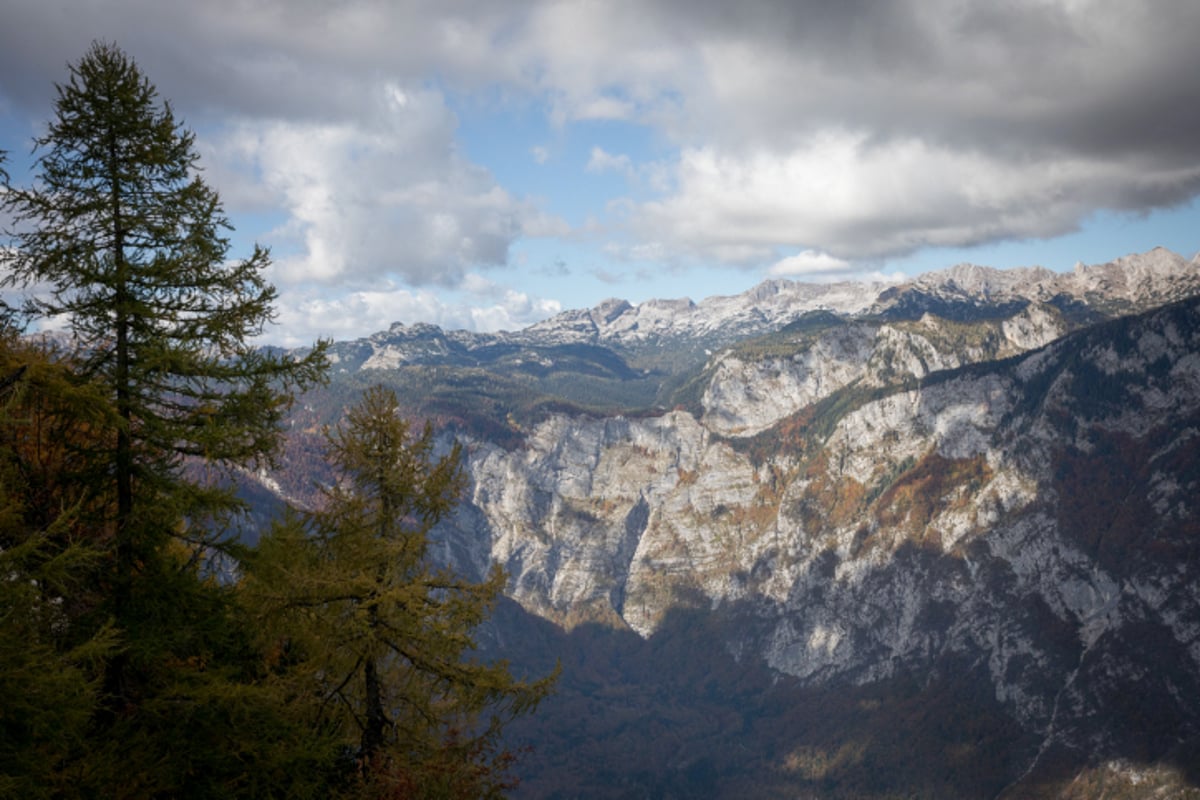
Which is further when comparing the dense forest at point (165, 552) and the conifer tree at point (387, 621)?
the conifer tree at point (387, 621)

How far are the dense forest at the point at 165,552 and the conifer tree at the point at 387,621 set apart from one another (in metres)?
0.07

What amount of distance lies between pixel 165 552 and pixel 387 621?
5.51m

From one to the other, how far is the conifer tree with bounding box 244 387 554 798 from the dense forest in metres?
0.07

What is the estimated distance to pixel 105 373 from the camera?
14391 mm

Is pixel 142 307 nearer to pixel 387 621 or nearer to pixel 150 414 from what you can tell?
pixel 150 414

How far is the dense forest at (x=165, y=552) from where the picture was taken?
13.5 metres

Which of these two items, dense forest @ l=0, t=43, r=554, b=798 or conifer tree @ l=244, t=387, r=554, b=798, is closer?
dense forest @ l=0, t=43, r=554, b=798

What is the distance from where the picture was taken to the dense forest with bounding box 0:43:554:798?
530 inches

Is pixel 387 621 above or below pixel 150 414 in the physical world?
below

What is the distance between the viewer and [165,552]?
631 inches

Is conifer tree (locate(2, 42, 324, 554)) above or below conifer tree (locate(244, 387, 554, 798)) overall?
above

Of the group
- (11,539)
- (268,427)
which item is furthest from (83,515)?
(268,427)

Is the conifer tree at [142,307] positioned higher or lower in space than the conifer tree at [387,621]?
higher

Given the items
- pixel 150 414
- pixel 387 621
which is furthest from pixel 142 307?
pixel 387 621
